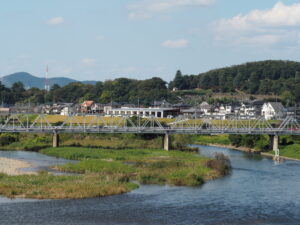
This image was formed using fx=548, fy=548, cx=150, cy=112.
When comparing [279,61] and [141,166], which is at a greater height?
[279,61]

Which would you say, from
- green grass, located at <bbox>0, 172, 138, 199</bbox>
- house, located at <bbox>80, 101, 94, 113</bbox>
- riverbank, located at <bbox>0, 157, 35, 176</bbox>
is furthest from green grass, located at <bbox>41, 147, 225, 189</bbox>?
house, located at <bbox>80, 101, 94, 113</bbox>

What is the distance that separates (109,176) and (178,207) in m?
8.53

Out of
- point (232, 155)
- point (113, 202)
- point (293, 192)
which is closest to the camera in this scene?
point (113, 202)

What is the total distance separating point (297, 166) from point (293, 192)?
45.2ft

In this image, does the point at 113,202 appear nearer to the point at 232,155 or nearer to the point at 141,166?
the point at 141,166

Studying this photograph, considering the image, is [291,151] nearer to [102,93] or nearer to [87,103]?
[87,103]

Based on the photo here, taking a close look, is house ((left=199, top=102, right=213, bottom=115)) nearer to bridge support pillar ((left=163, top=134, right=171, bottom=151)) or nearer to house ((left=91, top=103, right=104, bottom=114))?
house ((left=91, top=103, right=104, bottom=114))

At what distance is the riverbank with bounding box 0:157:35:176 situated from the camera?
41.6 metres

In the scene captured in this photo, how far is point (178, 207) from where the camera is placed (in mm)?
31094

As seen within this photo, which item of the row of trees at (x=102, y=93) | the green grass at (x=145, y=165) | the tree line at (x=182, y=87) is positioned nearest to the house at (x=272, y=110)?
the tree line at (x=182, y=87)

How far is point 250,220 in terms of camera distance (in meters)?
28.6

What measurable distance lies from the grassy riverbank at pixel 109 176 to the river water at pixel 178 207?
42.0 inches

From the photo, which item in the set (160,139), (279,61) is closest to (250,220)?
(160,139)

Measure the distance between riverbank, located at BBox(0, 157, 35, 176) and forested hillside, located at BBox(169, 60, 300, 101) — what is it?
8717cm
